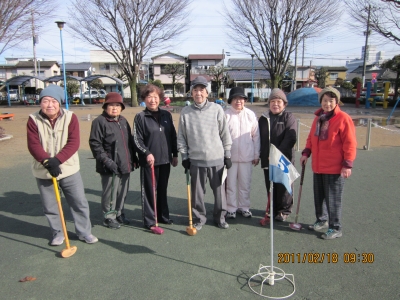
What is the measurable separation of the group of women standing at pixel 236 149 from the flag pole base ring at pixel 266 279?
3.30 ft

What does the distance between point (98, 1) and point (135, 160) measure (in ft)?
70.2

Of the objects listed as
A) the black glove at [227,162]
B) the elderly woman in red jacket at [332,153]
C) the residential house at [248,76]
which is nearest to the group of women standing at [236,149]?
the elderly woman in red jacket at [332,153]

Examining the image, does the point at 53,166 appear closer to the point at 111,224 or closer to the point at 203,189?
the point at 111,224

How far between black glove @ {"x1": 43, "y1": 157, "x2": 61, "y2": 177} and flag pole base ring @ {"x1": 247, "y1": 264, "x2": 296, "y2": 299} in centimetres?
216

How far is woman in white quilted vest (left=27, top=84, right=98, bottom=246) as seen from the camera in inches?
128

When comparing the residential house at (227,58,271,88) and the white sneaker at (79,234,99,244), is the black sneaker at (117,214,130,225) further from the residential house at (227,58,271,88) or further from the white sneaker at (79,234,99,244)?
the residential house at (227,58,271,88)

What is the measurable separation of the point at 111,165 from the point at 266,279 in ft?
6.90

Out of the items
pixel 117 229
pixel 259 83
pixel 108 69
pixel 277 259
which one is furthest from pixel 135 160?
pixel 108 69

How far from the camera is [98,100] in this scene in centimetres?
3466

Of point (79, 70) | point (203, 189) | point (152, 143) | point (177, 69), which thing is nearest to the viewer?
point (152, 143)

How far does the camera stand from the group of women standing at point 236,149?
3.59m

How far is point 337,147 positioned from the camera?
11.6ft

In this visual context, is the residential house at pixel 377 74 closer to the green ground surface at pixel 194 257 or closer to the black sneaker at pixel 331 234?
the green ground surface at pixel 194 257
